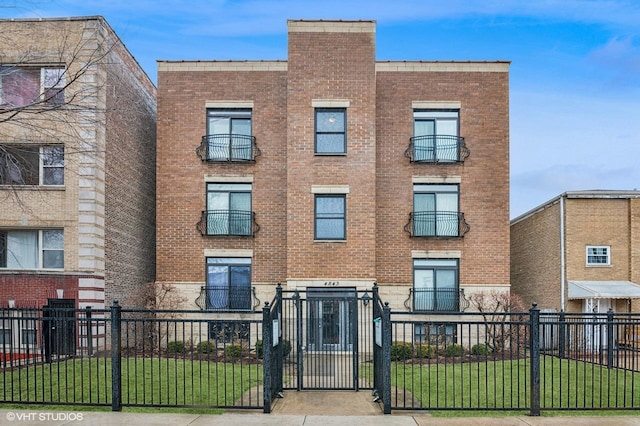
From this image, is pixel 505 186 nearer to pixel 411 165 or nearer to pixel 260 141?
pixel 411 165

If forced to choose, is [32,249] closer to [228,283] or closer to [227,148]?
[228,283]

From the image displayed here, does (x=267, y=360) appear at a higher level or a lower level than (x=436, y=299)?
higher

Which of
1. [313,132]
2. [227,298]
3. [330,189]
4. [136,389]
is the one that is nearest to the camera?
[136,389]

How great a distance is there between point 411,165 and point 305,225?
513 centimetres

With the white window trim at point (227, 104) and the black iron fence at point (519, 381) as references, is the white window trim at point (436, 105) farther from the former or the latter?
the black iron fence at point (519, 381)

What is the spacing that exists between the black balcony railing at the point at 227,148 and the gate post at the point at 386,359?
45.0ft

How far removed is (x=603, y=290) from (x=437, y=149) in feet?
28.6

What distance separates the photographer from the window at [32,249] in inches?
786

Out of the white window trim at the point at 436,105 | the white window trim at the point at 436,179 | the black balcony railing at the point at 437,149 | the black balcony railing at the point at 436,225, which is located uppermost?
the white window trim at the point at 436,105

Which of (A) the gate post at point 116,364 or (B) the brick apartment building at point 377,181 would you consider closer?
(A) the gate post at point 116,364

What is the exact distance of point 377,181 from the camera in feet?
74.9

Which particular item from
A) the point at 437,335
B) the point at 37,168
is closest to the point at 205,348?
the point at 37,168

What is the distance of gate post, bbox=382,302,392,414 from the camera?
10219 millimetres

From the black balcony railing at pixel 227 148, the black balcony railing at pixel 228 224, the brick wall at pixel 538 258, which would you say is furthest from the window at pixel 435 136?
the black balcony railing at pixel 228 224
